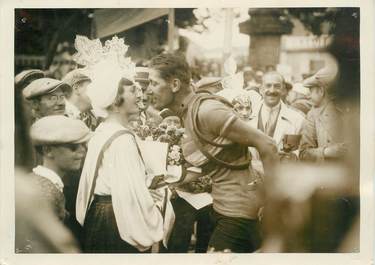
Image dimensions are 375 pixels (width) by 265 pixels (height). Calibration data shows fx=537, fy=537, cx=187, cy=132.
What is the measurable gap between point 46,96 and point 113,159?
35cm

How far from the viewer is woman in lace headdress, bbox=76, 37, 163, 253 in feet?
6.80

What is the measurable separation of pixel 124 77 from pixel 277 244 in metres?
0.89

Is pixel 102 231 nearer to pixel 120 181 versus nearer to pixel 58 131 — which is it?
pixel 120 181

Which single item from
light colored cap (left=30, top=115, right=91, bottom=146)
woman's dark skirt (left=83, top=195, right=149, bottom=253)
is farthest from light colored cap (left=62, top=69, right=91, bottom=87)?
woman's dark skirt (left=83, top=195, right=149, bottom=253)

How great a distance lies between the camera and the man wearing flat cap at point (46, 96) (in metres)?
2.07

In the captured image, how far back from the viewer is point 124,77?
2080mm

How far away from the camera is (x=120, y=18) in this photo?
6.82 ft

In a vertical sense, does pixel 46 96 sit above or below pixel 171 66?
below

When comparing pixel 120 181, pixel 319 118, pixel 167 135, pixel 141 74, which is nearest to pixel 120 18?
pixel 141 74

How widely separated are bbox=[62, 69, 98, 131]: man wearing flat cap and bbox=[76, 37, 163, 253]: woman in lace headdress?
0.02 meters

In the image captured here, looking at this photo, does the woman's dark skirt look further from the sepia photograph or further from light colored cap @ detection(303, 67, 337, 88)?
light colored cap @ detection(303, 67, 337, 88)

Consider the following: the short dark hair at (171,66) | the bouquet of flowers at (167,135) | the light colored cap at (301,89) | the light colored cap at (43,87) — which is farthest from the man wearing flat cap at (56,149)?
the light colored cap at (301,89)

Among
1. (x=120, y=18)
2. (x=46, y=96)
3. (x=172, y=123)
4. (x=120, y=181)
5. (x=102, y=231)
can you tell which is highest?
(x=120, y=18)
